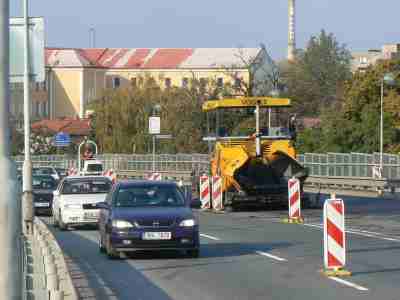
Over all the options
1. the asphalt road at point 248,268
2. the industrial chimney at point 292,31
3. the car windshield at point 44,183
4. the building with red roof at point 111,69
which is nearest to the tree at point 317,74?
the industrial chimney at point 292,31

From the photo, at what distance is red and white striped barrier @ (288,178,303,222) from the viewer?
30688mm

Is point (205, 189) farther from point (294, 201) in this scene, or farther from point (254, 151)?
point (294, 201)

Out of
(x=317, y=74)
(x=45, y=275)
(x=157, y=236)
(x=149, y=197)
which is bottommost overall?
(x=157, y=236)

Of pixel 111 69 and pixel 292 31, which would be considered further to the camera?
pixel 111 69

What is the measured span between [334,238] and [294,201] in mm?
13713

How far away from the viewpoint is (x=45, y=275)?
45.0ft

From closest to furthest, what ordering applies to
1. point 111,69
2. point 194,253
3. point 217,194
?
point 194,253 < point 217,194 < point 111,69

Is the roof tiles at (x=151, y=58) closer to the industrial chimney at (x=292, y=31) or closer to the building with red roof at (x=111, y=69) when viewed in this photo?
the building with red roof at (x=111, y=69)

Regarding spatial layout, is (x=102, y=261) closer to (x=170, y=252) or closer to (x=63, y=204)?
(x=170, y=252)

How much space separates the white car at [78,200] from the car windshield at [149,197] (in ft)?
24.3

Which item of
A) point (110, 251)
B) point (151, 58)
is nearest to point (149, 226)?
point (110, 251)

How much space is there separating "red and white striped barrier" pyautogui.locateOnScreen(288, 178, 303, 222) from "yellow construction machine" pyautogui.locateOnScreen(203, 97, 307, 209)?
5886mm

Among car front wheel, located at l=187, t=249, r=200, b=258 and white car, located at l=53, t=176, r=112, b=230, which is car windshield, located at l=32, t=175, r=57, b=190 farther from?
car front wheel, located at l=187, t=249, r=200, b=258

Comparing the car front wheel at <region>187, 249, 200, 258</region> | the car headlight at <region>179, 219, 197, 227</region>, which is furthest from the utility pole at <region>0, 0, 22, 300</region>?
the car front wheel at <region>187, 249, 200, 258</region>
